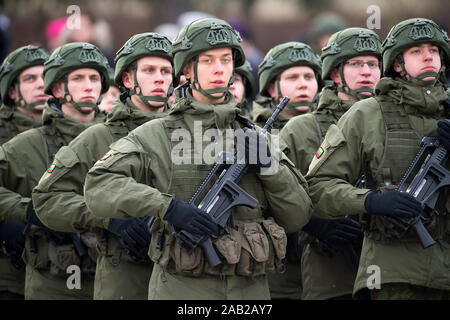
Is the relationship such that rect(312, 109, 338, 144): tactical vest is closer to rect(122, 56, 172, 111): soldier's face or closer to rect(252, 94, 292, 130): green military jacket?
rect(252, 94, 292, 130): green military jacket

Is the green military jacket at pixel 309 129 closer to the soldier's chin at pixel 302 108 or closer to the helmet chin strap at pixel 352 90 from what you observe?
the helmet chin strap at pixel 352 90

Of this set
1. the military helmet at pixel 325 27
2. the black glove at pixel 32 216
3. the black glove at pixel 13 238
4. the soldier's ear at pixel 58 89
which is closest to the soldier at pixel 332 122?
the soldier's ear at pixel 58 89

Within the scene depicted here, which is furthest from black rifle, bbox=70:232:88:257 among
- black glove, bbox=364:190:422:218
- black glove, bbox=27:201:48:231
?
black glove, bbox=364:190:422:218

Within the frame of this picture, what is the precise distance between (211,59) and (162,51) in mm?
1433

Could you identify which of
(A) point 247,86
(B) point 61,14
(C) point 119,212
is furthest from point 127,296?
(B) point 61,14

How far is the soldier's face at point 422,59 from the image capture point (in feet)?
27.0

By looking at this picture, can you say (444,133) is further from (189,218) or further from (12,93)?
(12,93)

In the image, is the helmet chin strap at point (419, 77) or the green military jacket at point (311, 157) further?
the green military jacket at point (311, 157)

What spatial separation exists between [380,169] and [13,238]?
146 inches

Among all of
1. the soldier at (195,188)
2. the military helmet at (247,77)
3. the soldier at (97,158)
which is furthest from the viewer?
the military helmet at (247,77)

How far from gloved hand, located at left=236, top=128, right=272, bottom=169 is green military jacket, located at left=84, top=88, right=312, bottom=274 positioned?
0.29ft

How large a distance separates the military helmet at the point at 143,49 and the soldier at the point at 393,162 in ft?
5.81

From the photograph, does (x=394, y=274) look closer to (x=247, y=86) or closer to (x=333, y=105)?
(x=333, y=105)

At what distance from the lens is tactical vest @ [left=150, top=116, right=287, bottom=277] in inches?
283
